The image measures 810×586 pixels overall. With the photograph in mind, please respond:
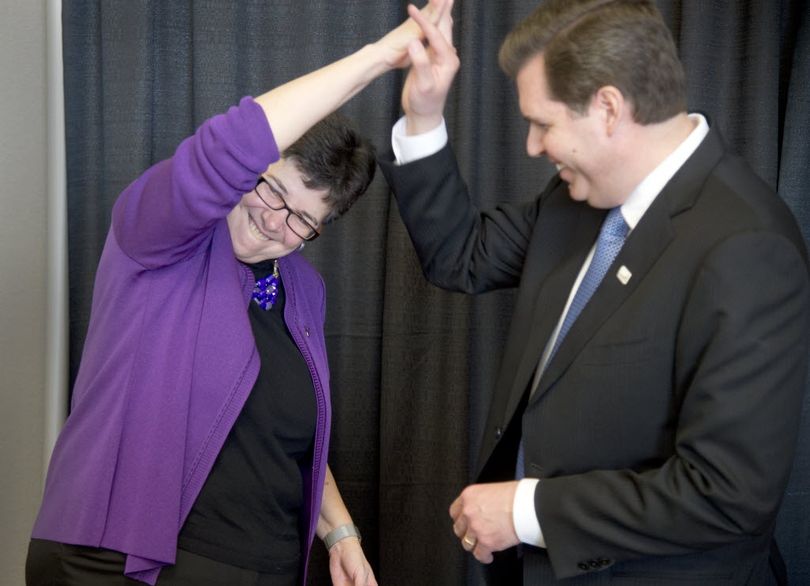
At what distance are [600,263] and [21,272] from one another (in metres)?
1.50

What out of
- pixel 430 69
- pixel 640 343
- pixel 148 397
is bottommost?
pixel 148 397

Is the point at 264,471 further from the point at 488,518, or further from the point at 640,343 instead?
the point at 640,343

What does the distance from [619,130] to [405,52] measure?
34 centimetres

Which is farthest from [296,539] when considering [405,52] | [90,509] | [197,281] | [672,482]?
[405,52]

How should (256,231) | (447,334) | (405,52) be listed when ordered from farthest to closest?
(447,334) → (256,231) → (405,52)

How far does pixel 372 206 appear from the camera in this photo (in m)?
2.33

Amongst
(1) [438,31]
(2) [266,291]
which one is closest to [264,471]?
(2) [266,291]

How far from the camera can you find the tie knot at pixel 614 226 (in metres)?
1.41

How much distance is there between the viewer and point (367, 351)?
236 cm

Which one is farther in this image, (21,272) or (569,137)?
(21,272)

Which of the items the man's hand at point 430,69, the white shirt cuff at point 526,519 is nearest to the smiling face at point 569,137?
the man's hand at point 430,69

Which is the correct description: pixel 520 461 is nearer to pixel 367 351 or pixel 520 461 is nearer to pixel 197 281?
pixel 197 281

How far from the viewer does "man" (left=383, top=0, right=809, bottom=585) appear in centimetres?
121

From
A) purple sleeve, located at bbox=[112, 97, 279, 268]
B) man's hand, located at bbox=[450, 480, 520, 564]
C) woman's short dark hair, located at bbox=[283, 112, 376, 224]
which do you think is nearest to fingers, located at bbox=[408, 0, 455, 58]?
woman's short dark hair, located at bbox=[283, 112, 376, 224]
